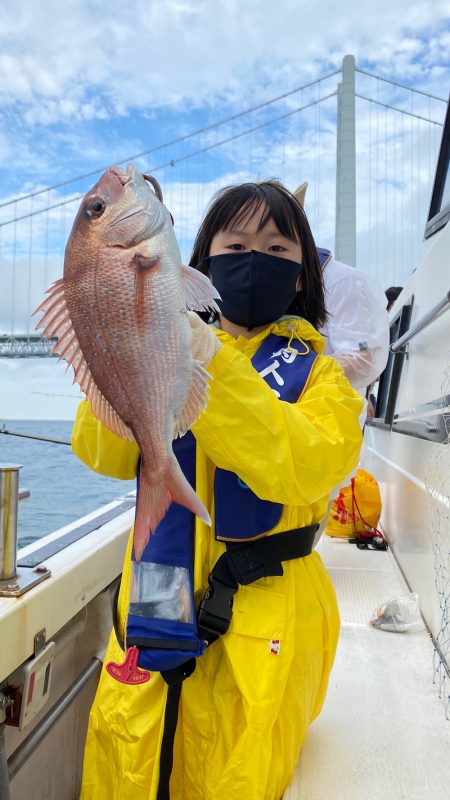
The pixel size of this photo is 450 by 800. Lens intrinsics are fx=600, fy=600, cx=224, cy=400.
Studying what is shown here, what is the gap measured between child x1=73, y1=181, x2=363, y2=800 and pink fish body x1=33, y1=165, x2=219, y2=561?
0.54 ft

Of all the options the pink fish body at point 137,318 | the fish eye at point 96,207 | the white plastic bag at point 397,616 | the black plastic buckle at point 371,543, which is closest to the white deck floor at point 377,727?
the white plastic bag at point 397,616

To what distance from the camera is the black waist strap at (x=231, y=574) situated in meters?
1.21

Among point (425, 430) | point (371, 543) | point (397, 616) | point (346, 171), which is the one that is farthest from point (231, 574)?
point (346, 171)

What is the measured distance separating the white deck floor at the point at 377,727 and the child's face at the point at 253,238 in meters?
1.27

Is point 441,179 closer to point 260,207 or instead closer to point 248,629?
point 260,207

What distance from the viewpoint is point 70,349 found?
3.20 ft

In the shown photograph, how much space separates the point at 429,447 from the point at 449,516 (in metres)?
0.69

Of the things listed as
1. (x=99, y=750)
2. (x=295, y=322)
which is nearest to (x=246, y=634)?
(x=99, y=750)

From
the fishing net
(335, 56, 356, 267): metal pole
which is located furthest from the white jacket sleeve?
(335, 56, 356, 267): metal pole

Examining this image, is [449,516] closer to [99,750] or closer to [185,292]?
[99,750]

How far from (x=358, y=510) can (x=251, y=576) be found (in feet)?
9.40

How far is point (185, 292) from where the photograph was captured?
3.11ft

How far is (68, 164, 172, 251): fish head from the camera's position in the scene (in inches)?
35.4

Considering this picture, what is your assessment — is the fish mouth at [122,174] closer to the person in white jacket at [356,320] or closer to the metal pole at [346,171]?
the person in white jacket at [356,320]
